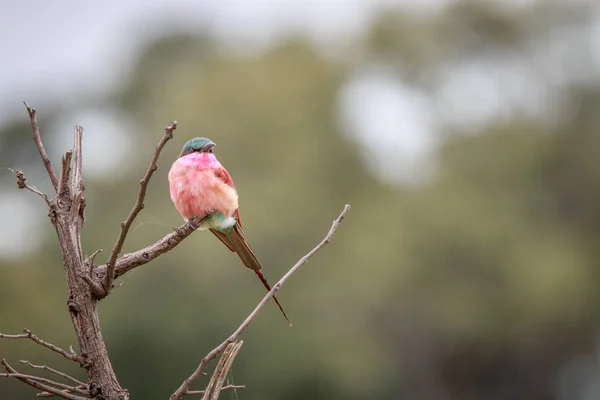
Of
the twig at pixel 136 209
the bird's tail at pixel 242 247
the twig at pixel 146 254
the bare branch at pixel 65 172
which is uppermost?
the bare branch at pixel 65 172

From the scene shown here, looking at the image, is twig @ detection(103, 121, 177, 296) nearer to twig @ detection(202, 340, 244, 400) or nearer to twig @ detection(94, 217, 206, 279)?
twig @ detection(94, 217, 206, 279)

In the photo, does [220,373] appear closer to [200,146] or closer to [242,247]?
[242,247]

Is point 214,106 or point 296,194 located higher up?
point 214,106

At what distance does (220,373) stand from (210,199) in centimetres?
67

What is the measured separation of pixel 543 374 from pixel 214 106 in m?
10.4

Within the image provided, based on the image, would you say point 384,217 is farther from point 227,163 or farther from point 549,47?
point 549,47

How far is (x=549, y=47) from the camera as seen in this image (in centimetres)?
2689

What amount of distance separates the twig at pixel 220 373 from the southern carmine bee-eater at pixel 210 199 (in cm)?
44

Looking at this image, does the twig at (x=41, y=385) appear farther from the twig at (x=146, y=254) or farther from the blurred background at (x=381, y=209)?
the blurred background at (x=381, y=209)

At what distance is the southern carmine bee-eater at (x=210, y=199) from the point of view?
127 inches

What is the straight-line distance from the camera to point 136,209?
263 centimetres

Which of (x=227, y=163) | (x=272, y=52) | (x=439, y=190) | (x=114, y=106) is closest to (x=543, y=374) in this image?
(x=439, y=190)

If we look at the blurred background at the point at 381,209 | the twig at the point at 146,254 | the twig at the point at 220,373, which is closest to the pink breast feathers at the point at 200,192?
the twig at the point at 146,254

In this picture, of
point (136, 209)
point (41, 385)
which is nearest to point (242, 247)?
point (136, 209)
